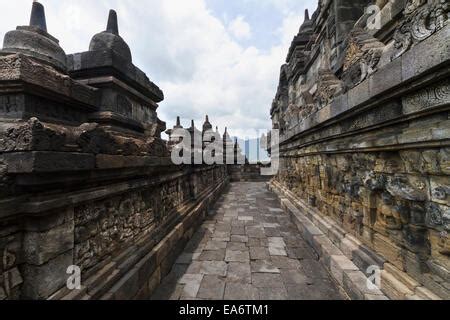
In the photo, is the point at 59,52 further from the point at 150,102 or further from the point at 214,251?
the point at 214,251

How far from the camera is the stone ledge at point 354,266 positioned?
7.01ft

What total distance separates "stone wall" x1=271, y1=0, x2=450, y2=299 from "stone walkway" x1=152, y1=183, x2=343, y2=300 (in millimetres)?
714

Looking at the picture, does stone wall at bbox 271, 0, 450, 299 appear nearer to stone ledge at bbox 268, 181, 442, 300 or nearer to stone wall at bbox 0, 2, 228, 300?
stone ledge at bbox 268, 181, 442, 300

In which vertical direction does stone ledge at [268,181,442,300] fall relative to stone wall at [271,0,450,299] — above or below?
below

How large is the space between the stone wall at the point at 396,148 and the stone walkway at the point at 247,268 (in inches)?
28.1

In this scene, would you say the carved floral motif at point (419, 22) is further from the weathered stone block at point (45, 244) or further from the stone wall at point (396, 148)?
the weathered stone block at point (45, 244)

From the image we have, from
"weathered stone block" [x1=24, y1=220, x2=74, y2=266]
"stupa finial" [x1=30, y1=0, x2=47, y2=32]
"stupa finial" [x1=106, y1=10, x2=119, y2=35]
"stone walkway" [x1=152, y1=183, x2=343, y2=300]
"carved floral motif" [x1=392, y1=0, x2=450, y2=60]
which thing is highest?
"stupa finial" [x1=106, y1=10, x2=119, y2=35]

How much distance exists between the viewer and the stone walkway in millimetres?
2938

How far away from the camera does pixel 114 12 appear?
348 centimetres

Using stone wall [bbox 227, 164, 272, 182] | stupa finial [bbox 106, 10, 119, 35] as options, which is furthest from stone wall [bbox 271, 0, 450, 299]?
stone wall [bbox 227, 164, 272, 182]

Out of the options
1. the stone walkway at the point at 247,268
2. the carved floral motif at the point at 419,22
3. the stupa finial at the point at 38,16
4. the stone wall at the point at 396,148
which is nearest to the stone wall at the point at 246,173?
the stone walkway at the point at 247,268

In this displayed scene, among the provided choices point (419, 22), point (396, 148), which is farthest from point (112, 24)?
point (396, 148)

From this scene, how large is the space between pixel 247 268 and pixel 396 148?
2.71 meters

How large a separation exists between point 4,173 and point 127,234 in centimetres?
157
